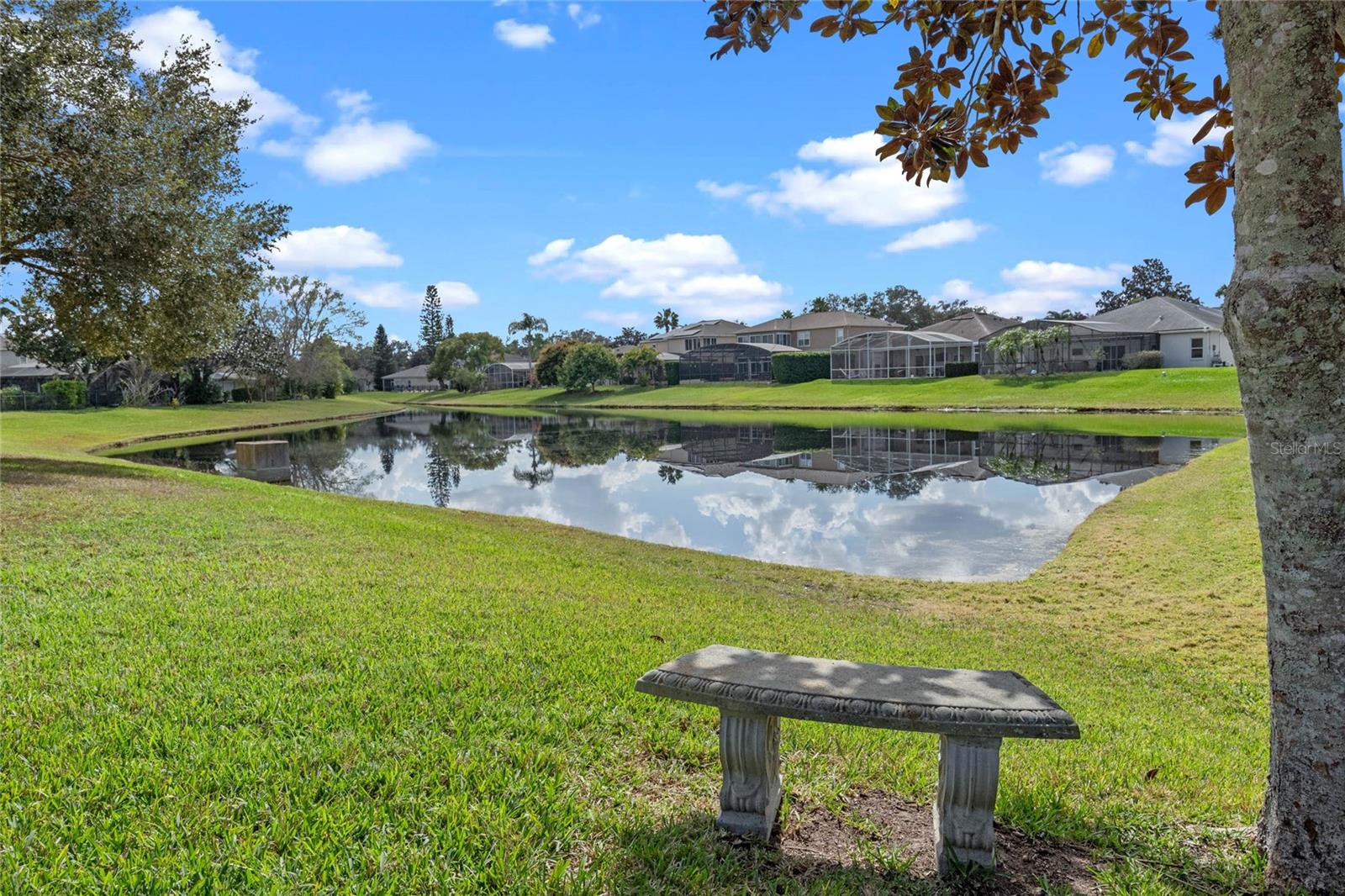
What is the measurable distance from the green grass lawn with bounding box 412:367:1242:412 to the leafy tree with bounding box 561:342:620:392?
7.23ft

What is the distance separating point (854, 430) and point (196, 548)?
32663 millimetres

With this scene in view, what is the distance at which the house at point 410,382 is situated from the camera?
4550 inches

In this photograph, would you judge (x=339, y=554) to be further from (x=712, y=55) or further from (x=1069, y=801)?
(x=1069, y=801)

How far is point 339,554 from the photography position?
845 centimetres

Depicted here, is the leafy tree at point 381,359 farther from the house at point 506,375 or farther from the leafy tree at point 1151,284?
the leafy tree at point 1151,284

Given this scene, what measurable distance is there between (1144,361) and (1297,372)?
62.7m

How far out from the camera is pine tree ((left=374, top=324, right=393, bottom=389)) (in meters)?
119

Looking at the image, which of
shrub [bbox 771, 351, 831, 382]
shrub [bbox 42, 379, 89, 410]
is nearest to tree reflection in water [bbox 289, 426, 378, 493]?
shrub [bbox 42, 379, 89, 410]

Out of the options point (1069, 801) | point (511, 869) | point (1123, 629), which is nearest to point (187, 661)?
point (511, 869)

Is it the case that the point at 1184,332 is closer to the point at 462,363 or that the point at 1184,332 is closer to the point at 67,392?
the point at 462,363

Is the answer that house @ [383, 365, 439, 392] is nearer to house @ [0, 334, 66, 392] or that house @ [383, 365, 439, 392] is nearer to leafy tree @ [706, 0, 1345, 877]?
house @ [0, 334, 66, 392]

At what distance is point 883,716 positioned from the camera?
112 inches

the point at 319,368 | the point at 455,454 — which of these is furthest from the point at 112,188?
the point at 319,368

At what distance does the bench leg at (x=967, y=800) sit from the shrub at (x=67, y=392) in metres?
63.3
